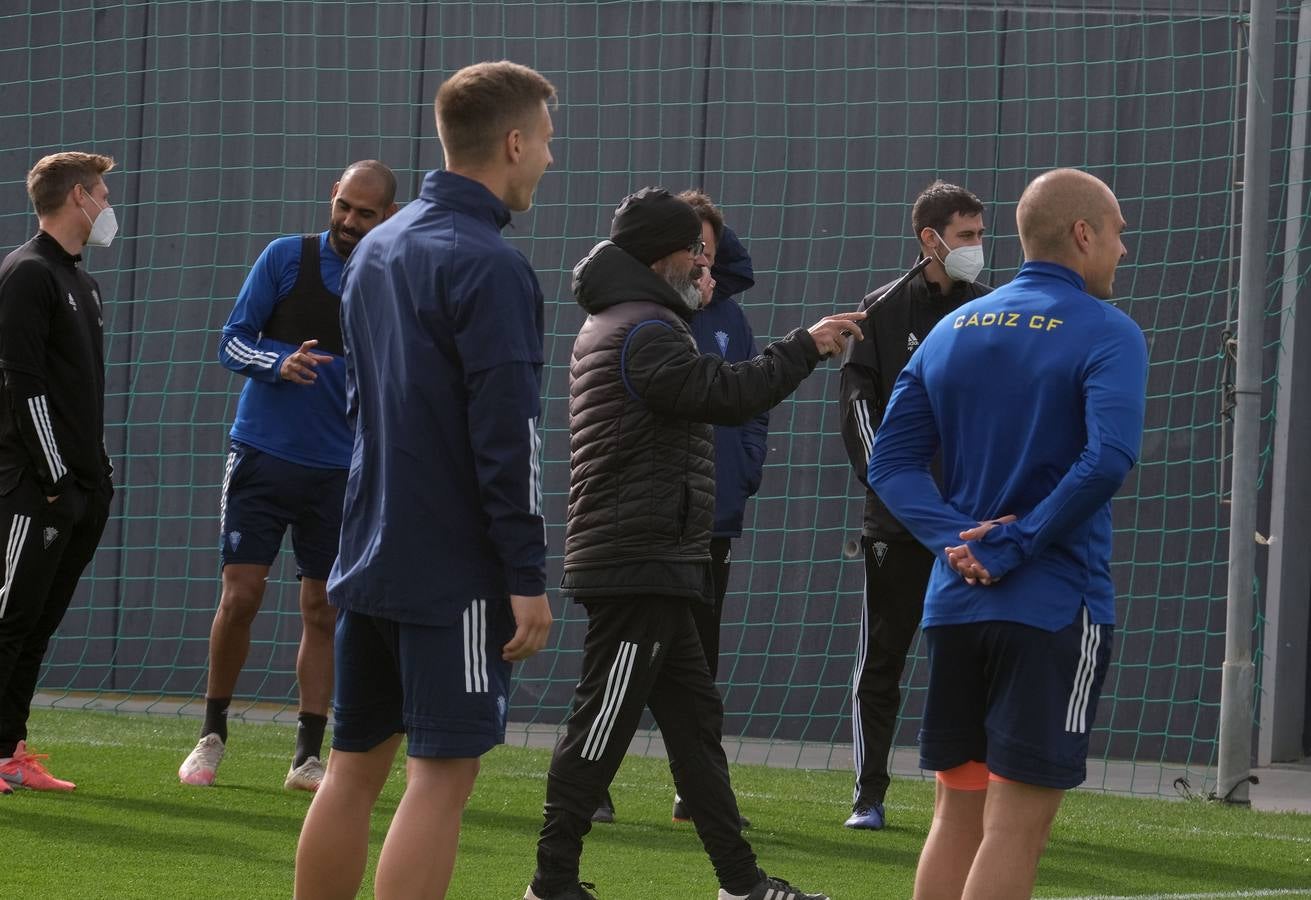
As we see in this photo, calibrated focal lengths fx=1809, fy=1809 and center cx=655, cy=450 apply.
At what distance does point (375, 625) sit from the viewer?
10.8 ft

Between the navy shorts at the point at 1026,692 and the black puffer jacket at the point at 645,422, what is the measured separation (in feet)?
2.78

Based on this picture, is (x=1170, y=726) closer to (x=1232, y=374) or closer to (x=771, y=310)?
(x=1232, y=374)

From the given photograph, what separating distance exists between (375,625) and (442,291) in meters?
0.63

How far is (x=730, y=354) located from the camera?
578 cm

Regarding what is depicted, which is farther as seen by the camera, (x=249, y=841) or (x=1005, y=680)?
(x=249, y=841)

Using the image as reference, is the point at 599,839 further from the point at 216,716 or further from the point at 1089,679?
the point at 1089,679

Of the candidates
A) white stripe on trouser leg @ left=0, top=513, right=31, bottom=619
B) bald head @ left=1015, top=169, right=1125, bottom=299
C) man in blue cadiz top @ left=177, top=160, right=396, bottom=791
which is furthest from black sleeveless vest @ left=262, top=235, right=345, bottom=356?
bald head @ left=1015, top=169, right=1125, bottom=299

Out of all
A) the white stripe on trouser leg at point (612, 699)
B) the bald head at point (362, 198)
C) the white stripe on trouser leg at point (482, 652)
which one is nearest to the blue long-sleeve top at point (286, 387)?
the bald head at point (362, 198)

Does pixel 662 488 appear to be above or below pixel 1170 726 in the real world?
above

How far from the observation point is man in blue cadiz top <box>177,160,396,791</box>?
5906 millimetres

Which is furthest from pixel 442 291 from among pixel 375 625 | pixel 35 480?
pixel 35 480

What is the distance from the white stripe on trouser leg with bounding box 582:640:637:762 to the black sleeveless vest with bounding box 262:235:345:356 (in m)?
2.17

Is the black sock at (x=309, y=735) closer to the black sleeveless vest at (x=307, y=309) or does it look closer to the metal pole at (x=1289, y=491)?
the black sleeveless vest at (x=307, y=309)

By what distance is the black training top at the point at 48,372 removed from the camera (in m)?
5.43
